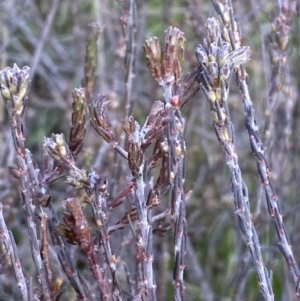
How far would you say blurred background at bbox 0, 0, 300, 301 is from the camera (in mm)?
1315

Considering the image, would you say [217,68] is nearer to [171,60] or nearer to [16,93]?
[171,60]

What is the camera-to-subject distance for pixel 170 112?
732 mm

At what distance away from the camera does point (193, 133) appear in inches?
96.5

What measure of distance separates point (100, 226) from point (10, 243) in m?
0.12

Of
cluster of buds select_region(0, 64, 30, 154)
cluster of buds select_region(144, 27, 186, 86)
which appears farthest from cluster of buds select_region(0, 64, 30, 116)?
cluster of buds select_region(144, 27, 186, 86)

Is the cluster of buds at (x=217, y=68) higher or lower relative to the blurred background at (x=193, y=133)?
lower

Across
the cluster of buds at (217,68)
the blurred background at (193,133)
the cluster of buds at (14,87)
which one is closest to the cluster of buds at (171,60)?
the cluster of buds at (217,68)

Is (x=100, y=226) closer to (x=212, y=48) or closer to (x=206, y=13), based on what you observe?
(x=212, y=48)

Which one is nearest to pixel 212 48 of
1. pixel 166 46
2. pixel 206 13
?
pixel 166 46

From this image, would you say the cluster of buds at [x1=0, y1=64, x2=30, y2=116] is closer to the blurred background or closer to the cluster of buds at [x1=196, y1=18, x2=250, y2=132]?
the cluster of buds at [x1=196, y1=18, x2=250, y2=132]

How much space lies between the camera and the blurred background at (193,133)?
1315 millimetres

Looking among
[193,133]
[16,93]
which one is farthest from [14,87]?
[193,133]

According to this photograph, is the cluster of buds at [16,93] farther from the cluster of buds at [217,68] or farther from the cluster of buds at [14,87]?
the cluster of buds at [217,68]

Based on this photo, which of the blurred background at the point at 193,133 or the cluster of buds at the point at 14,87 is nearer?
the cluster of buds at the point at 14,87
